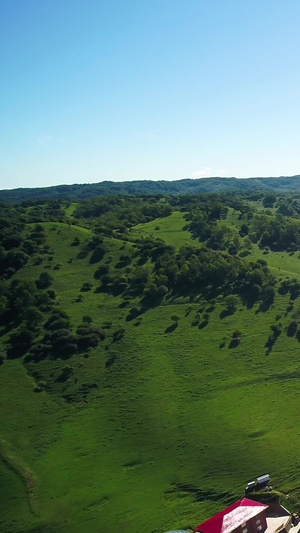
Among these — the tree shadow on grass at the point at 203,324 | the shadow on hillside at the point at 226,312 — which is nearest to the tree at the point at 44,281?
the tree shadow on grass at the point at 203,324

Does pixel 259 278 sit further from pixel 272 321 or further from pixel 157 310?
Result: pixel 157 310

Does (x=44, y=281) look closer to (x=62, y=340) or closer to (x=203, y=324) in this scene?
(x=62, y=340)

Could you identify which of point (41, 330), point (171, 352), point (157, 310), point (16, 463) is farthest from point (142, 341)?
point (16, 463)

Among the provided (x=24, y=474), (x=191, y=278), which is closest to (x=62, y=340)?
(x=24, y=474)

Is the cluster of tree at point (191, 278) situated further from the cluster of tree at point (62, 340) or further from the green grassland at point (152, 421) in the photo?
the cluster of tree at point (62, 340)

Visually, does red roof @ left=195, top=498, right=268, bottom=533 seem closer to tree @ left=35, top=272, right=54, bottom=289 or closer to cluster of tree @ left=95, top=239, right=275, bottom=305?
cluster of tree @ left=95, top=239, right=275, bottom=305

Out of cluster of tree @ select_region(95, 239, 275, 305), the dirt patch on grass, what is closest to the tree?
cluster of tree @ select_region(95, 239, 275, 305)

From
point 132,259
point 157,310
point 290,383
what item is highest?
point 132,259
